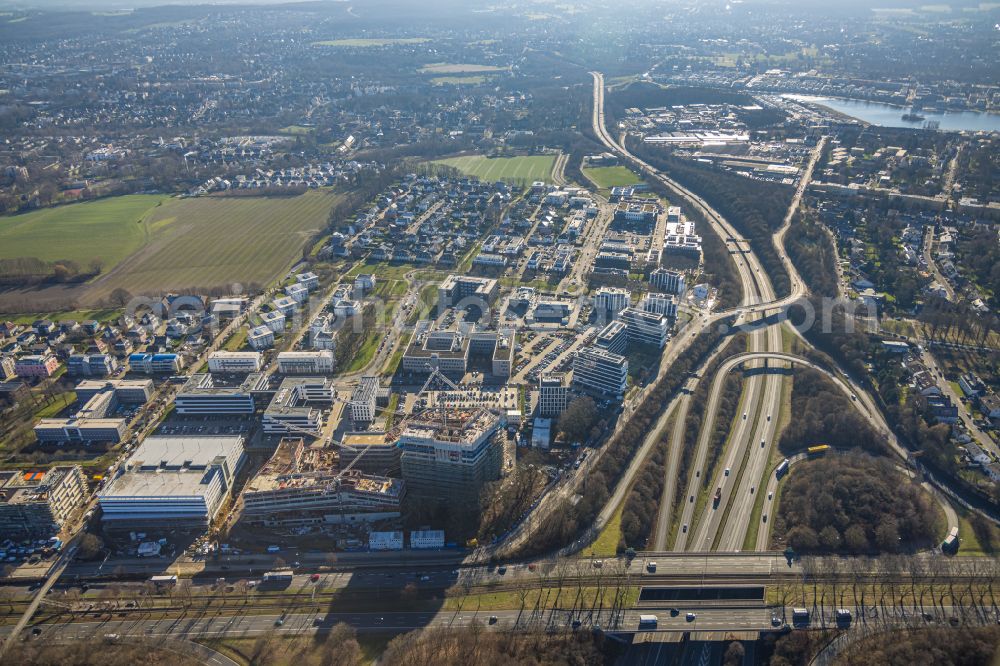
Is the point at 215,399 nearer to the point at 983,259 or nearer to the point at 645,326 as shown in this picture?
the point at 645,326

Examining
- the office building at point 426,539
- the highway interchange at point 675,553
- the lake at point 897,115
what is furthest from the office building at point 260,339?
the lake at point 897,115

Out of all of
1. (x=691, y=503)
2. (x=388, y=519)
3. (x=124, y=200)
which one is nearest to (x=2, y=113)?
(x=124, y=200)

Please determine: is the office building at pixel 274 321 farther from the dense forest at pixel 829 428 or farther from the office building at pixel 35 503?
the dense forest at pixel 829 428

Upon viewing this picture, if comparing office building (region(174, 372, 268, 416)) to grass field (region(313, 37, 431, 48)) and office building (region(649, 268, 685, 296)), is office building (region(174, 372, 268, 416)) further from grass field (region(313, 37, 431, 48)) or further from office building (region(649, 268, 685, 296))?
grass field (region(313, 37, 431, 48))

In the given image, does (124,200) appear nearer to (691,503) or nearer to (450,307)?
(450,307)

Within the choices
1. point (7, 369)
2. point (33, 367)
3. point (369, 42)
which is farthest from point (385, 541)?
point (369, 42)
